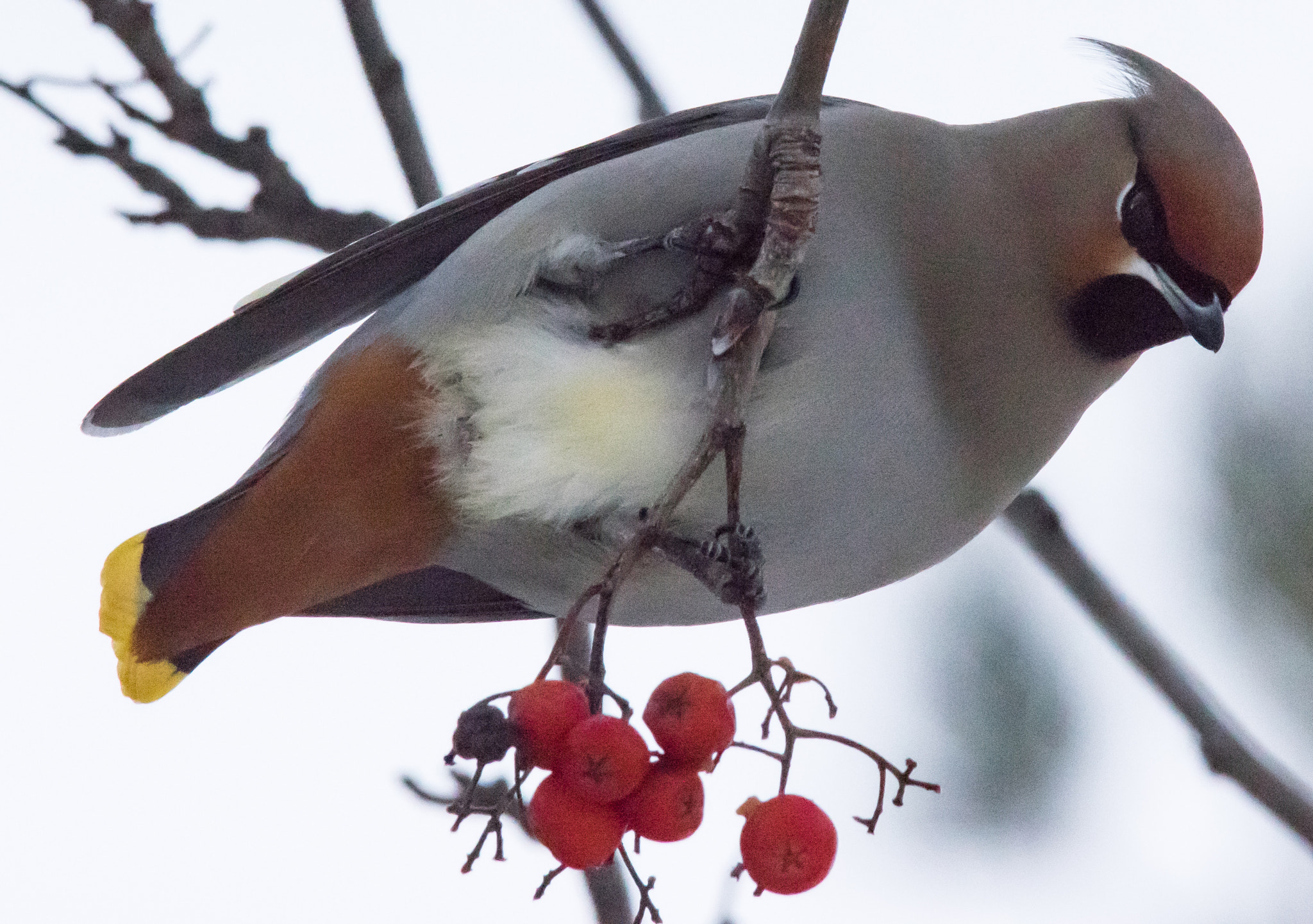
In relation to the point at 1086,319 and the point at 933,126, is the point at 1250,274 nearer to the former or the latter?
the point at 1086,319

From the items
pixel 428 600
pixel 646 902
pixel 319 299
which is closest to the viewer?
pixel 646 902

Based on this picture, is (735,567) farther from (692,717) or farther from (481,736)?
(481,736)

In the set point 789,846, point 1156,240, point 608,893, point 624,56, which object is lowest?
point 608,893

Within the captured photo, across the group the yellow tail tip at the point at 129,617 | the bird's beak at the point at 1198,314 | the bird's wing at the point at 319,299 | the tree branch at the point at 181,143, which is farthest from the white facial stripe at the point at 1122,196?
the yellow tail tip at the point at 129,617

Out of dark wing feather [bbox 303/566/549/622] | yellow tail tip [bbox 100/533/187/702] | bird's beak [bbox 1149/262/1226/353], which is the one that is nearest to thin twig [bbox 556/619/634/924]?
dark wing feather [bbox 303/566/549/622]

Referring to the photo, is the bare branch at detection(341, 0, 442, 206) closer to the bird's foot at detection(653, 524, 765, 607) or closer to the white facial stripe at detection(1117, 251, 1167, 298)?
the bird's foot at detection(653, 524, 765, 607)

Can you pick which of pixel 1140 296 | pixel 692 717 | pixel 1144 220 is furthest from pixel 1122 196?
pixel 692 717

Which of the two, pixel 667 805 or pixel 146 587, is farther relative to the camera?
pixel 146 587

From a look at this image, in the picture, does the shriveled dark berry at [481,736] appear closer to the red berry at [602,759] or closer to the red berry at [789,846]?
the red berry at [602,759]
